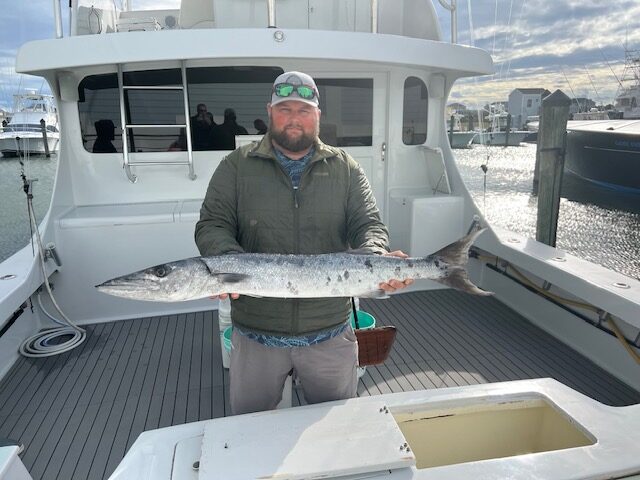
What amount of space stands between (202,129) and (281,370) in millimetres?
3933

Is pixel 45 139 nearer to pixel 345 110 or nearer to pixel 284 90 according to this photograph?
pixel 345 110

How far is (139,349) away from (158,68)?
10.2 ft

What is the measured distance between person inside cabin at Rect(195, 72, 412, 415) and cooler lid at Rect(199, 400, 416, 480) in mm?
331

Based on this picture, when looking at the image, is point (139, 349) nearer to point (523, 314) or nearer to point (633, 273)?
point (523, 314)

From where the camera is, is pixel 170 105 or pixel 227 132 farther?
pixel 227 132

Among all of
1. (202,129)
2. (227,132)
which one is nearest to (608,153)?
(227,132)

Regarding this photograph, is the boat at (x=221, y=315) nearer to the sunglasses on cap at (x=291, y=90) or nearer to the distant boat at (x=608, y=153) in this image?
the sunglasses on cap at (x=291, y=90)

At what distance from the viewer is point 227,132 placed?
563 centimetres

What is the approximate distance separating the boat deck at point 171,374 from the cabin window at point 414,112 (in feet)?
7.76

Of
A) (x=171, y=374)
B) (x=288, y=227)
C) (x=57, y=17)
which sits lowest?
(x=171, y=374)

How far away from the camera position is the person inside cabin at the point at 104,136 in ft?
18.0

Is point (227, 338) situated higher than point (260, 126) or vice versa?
point (260, 126)

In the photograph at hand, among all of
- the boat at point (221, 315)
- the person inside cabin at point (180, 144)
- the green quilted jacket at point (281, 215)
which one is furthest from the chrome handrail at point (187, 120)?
the green quilted jacket at point (281, 215)

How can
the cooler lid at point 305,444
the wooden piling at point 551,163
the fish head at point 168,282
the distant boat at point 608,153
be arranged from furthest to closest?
1. the distant boat at point 608,153
2. the wooden piling at point 551,163
3. the fish head at point 168,282
4. the cooler lid at point 305,444
